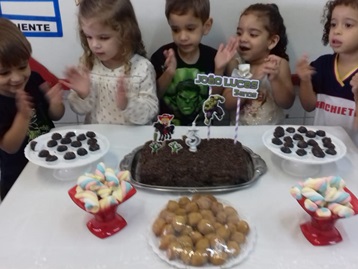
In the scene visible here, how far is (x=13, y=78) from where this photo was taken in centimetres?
140

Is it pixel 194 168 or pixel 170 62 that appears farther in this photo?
pixel 170 62

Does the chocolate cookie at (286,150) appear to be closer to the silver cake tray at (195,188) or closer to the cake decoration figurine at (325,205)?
the silver cake tray at (195,188)

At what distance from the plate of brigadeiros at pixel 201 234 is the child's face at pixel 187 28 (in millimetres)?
807

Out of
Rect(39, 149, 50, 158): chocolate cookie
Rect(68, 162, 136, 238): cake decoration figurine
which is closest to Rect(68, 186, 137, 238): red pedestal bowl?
Rect(68, 162, 136, 238): cake decoration figurine

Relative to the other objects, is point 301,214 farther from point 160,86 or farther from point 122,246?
point 160,86

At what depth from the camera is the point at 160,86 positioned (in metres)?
1.74

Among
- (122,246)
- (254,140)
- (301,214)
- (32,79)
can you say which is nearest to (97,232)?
(122,246)

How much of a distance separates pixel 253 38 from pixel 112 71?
0.61 m

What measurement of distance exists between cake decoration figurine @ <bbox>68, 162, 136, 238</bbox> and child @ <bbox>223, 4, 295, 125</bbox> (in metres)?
0.82

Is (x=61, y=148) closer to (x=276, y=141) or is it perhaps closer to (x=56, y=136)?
(x=56, y=136)

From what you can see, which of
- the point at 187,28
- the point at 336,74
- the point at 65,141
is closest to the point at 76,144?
the point at 65,141

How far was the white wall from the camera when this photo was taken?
1.81 metres

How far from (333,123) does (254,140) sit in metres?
0.46

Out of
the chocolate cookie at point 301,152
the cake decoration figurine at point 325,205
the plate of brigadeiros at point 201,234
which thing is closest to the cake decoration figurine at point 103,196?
the plate of brigadeiros at point 201,234
